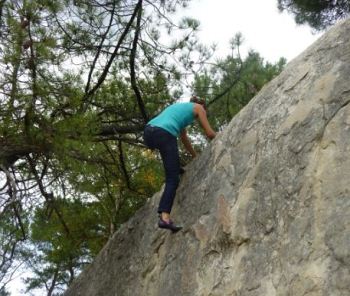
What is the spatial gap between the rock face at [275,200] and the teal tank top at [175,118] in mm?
354

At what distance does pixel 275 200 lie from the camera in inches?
157

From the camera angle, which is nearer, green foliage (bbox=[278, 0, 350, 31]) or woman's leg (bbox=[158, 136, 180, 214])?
woman's leg (bbox=[158, 136, 180, 214])

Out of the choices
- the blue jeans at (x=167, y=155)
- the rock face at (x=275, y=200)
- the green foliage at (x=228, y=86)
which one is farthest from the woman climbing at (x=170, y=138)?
the green foliage at (x=228, y=86)

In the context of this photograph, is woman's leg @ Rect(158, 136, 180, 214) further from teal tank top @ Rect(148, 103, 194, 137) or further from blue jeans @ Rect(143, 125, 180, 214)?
teal tank top @ Rect(148, 103, 194, 137)

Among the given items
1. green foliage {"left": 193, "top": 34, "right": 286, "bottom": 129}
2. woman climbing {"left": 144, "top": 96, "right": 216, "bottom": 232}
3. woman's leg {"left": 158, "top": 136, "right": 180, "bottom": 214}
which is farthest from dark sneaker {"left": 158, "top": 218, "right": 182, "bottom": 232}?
green foliage {"left": 193, "top": 34, "right": 286, "bottom": 129}

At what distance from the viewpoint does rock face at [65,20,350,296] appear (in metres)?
3.54

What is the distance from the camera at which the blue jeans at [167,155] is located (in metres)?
5.12

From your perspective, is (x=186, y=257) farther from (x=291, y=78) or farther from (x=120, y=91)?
(x=120, y=91)

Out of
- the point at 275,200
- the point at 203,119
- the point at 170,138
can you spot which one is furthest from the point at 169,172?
the point at 275,200

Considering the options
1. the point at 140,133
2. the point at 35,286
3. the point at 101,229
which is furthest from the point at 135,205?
the point at 35,286

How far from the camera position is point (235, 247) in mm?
4234

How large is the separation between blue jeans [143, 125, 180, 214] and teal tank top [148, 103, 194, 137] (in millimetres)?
56

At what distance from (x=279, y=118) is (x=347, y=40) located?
79 cm

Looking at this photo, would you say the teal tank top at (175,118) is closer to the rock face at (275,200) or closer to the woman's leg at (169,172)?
the woman's leg at (169,172)
